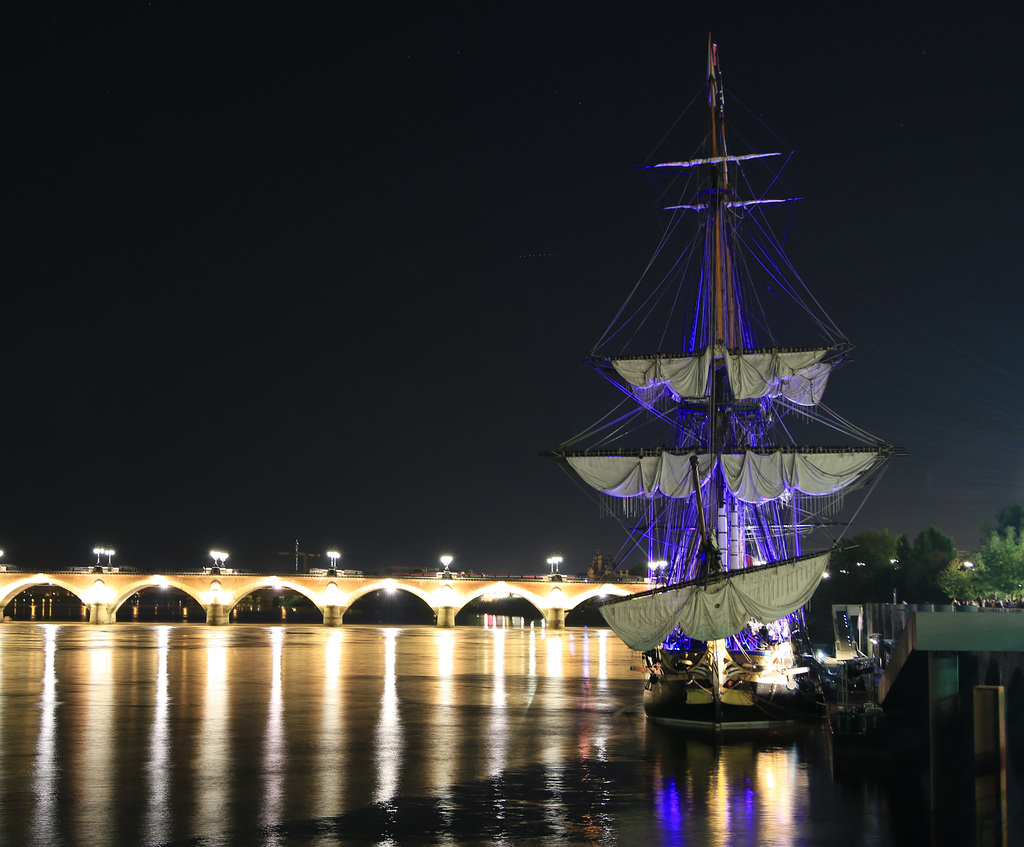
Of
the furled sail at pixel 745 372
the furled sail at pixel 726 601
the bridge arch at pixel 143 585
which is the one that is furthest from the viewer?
the bridge arch at pixel 143 585

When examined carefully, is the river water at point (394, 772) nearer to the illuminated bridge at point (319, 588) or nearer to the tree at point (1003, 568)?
the tree at point (1003, 568)

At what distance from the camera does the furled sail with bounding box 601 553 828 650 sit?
4322cm

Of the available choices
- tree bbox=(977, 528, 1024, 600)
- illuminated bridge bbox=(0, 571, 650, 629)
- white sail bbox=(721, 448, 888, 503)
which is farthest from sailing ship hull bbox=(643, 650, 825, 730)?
illuminated bridge bbox=(0, 571, 650, 629)

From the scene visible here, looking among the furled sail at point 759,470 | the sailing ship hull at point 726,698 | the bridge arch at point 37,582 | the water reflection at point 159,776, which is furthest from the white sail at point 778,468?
the bridge arch at point 37,582

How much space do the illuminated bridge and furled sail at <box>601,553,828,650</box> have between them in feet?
316

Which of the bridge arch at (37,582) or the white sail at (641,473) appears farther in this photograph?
the bridge arch at (37,582)

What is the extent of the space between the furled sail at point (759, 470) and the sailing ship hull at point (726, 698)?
8757 mm

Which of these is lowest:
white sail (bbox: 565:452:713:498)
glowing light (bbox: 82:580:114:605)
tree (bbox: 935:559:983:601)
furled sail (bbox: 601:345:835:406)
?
glowing light (bbox: 82:580:114:605)

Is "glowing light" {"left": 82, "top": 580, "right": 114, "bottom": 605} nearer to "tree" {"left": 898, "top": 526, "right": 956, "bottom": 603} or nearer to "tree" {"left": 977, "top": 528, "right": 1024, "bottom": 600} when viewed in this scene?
"tree" {"left": 898, "top": 526, "right": 956, "bottom": 603}

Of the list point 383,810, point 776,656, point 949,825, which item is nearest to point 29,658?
point 776,656

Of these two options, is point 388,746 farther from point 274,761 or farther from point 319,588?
point 319,588

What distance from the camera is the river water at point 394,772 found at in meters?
23.0

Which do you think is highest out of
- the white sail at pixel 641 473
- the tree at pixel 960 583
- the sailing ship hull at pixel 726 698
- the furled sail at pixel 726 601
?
the white sail at pixel 641 473

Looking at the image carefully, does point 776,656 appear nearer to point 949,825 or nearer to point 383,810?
point 949,825
